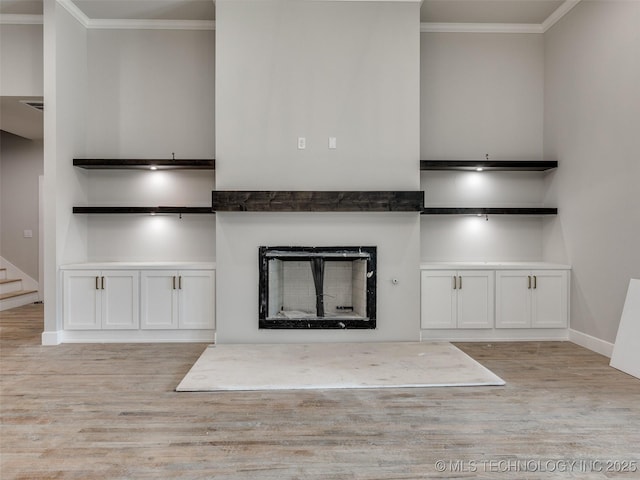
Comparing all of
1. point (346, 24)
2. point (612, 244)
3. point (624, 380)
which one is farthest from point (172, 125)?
point (624, 380)

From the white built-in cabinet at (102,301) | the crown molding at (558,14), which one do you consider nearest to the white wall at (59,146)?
the white built-in cabinet at (102,301)

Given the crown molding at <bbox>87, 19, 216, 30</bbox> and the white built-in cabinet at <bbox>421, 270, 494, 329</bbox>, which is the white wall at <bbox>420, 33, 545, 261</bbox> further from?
the crown molding at <bbox>87, 19, 216, 30</bbox>

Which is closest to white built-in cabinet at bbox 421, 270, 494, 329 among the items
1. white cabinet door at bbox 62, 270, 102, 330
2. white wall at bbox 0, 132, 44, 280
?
white cabinet door at bbox 62, 270, 102, 330

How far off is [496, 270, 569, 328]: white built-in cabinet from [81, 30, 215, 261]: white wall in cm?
318

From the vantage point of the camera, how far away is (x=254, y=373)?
2.98 meters

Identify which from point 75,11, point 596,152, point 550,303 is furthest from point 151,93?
point 550,303

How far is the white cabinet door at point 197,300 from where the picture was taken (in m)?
3.93

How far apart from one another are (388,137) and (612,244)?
2229 millimetres

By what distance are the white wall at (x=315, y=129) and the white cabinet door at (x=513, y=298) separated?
35.3 inches

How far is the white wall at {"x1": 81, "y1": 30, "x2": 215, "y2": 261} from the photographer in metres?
4.37

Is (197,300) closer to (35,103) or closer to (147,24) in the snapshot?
(35,103)

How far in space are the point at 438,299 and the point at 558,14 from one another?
3.27m

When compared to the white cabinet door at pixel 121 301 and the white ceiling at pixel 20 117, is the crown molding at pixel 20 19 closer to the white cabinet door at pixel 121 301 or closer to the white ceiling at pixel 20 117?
the white ceiling at pixel 20 117

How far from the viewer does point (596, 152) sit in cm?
363
